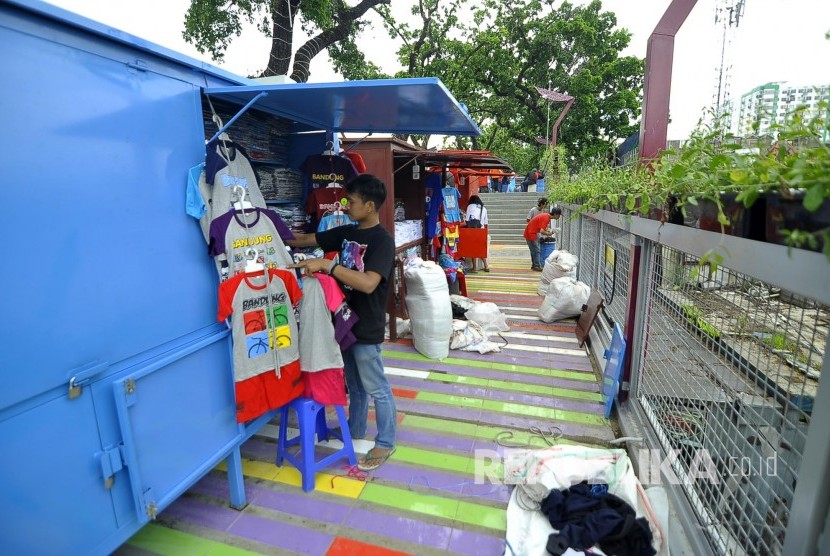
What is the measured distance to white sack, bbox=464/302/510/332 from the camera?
552 cm

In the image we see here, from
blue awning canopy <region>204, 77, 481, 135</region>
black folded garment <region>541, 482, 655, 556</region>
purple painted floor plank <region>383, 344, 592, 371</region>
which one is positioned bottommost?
purple painted floor plank <region>383, 344, 592, 371</region>

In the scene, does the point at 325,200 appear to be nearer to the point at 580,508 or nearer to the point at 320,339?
the point at 320,339

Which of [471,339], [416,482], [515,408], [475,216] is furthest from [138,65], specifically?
[475,216]

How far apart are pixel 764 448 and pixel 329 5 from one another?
9982mm

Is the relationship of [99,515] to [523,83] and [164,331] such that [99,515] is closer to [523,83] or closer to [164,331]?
[164,331]

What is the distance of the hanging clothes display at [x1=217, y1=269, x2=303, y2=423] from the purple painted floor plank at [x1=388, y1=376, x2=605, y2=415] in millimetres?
1614

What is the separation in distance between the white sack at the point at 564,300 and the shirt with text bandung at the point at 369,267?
3613 mm

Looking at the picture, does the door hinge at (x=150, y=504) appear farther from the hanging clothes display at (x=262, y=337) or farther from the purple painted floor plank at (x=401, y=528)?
the purple painted floor plank at (x=401, y=528)

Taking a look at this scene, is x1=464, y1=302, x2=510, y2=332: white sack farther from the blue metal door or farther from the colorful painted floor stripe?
the blue metal door

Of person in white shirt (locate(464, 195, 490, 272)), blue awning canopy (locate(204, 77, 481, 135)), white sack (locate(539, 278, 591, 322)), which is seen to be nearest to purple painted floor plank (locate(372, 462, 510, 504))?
blue awning canopy (locate(204, 77, 481, 135))

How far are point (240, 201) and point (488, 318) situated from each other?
3.84 metres

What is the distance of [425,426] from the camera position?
333cm

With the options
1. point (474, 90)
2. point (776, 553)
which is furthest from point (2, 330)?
point (474, 90)

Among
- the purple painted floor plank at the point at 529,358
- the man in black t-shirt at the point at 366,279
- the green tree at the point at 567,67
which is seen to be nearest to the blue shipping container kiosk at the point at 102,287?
the man in black t-shirt at the point at 366,279
